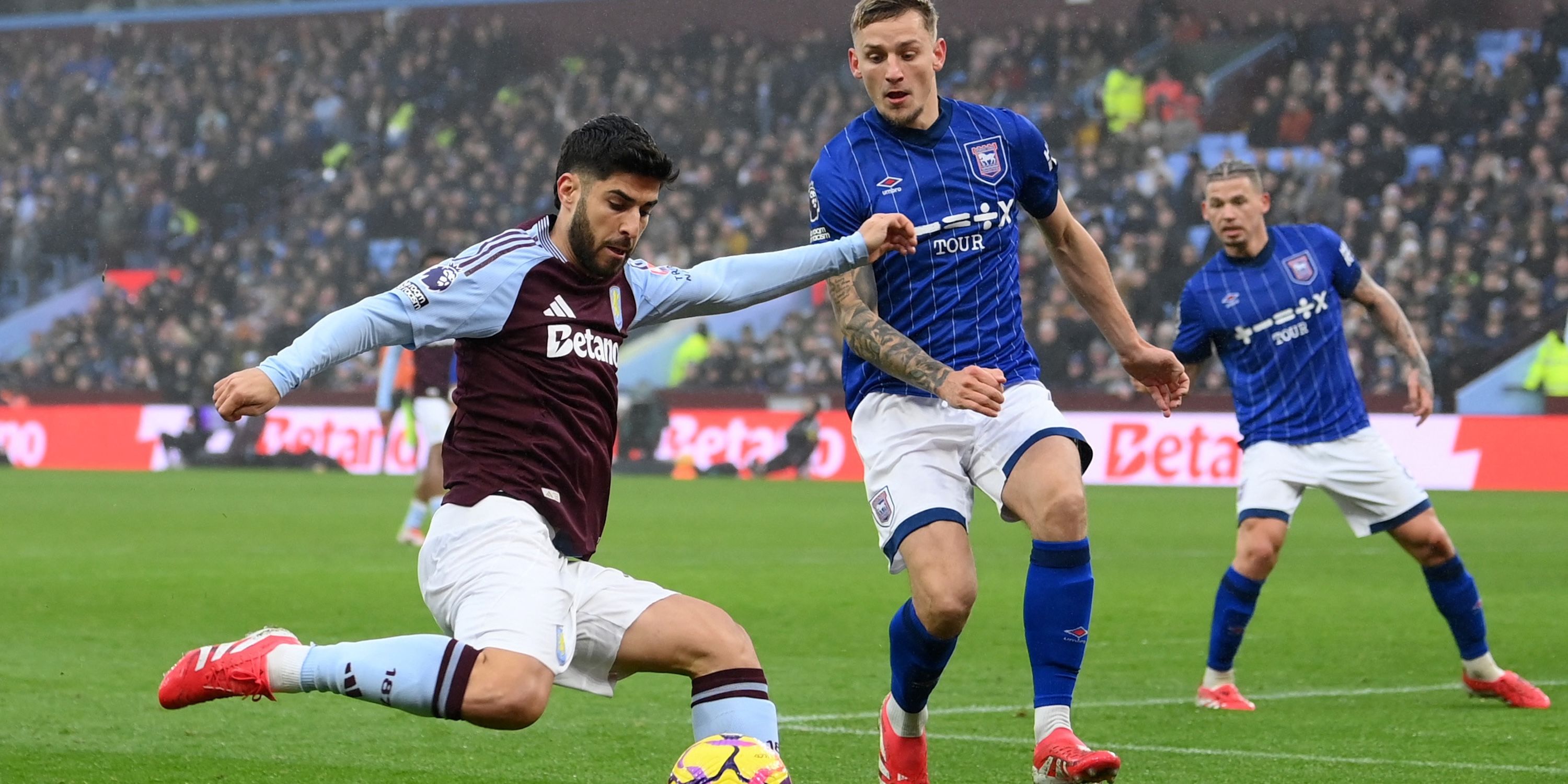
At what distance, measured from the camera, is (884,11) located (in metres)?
5.53

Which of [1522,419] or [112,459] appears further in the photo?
[112,459]

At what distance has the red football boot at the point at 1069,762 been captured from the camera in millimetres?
4793

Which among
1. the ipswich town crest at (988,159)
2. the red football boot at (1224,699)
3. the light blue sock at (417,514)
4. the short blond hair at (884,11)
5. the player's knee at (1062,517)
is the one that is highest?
the short blond hair at (884,11)

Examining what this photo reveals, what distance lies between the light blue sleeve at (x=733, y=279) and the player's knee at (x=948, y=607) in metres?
0.96

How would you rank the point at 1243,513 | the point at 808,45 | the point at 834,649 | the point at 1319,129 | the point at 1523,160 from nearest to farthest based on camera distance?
the point at 1243,513 → the point at 834,649 → the point at 1523,160 → the point at 1319,129 → the point at 808,45

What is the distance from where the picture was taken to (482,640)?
14.6ft

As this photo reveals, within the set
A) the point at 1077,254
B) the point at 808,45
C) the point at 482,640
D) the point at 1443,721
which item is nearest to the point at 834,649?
the point at 1443,721

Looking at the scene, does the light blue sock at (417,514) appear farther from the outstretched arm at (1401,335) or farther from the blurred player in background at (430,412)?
the outstretched arm at (1401,335)

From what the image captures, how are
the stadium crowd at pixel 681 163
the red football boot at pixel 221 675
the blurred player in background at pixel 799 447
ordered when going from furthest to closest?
the stadium crowd at pixel 681 163 < the blurred player in background at pixel 799 447 < the red football boot at pixel 221 675

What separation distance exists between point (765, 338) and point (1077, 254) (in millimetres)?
20738

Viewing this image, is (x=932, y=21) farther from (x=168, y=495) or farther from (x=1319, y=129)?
(x=1319, y=129)

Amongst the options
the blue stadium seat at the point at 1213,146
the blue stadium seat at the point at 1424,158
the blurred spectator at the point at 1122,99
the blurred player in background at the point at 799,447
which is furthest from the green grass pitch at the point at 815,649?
the blurred spectator at the point at 1122,99

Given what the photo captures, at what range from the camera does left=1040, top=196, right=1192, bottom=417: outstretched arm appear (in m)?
5.82

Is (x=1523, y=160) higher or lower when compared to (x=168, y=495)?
higher
